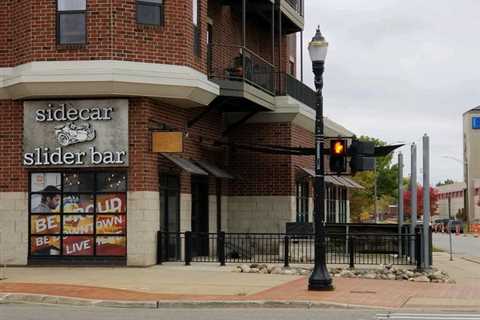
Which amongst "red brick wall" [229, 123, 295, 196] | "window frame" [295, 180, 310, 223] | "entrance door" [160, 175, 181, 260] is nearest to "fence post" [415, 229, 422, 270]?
"entrance door" [160, 175, 181, 260]

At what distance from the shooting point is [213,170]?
26.8 m

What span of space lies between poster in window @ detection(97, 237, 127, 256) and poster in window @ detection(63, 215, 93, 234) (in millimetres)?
425

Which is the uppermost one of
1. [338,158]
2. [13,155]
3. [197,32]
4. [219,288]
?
[197,32]

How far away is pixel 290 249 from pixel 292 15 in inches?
422

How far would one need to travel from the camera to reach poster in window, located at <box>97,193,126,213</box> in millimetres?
22781

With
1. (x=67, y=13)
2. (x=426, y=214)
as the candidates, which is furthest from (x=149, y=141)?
(x=426, y=214)

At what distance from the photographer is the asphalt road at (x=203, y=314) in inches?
539

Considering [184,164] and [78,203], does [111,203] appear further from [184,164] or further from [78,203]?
[184,164]

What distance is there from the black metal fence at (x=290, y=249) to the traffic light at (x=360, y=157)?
4611 mm

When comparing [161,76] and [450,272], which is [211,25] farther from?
[450,272]

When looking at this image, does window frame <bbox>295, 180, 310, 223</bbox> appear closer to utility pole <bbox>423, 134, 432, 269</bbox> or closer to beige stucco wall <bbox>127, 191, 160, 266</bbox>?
utility pole <bbox>423, 134, 432, 269</bbox>

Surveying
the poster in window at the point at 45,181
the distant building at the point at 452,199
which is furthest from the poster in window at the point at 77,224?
the distant building at the point at 452,199

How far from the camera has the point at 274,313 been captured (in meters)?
14.4

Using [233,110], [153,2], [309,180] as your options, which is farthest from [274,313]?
[309,180]
